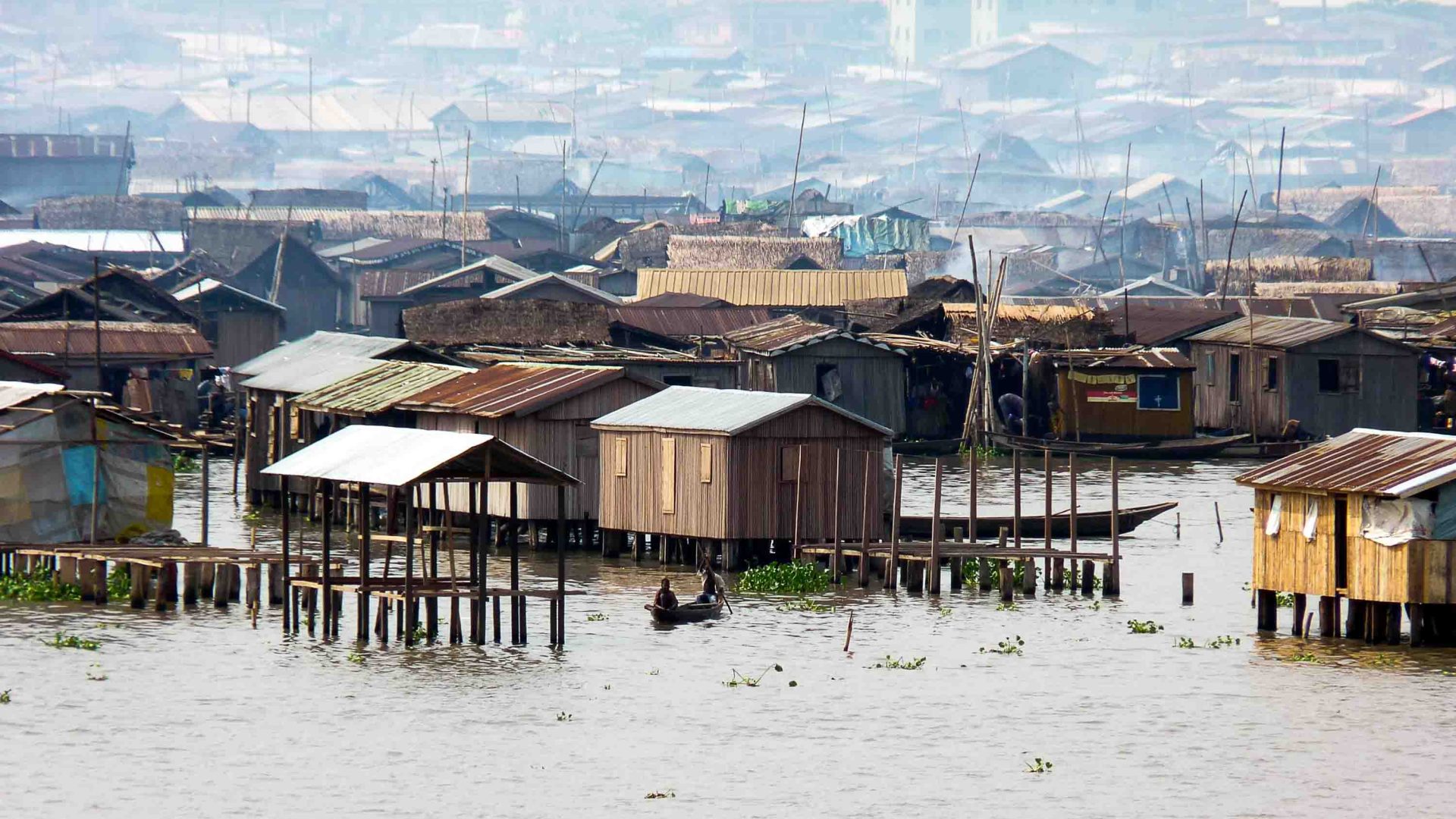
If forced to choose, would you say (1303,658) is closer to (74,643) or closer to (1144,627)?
(1144,627)

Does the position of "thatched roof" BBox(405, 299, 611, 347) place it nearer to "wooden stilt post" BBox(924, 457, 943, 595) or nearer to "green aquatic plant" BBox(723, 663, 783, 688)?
"wooden stilt post" BBox(924, 457, 943, 595)

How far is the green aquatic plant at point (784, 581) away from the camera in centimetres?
3728

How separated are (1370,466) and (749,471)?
393 inches

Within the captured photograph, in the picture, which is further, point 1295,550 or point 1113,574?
point 1113,574

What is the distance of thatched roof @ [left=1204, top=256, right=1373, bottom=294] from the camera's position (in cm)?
10131

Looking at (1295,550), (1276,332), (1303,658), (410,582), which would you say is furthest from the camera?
(1276,332)

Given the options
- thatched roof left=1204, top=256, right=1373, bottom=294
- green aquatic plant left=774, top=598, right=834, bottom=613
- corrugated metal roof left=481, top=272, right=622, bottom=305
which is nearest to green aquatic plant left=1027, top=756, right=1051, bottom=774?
green aquatic plant left=774, top=598, right=834, bottom=613

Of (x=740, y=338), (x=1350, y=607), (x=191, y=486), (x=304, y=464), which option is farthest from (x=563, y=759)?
(x=740, y=338)

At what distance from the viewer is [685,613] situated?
112ft

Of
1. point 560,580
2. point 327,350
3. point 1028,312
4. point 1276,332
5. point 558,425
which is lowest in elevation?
point 560,580

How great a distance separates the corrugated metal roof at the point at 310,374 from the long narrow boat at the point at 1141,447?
17.1m

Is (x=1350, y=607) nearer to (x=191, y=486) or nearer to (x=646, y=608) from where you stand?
(x=646, y=608)

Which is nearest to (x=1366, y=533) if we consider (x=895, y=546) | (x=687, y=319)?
(x=895, y=546)

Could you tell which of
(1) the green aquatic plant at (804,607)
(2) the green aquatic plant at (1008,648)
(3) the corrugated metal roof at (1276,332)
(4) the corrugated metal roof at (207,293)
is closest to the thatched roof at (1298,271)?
(3) the corrugated metal roof at (1276,332)
